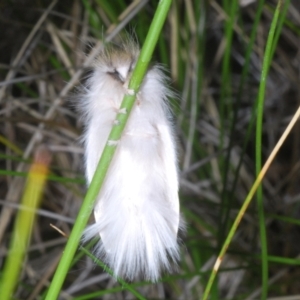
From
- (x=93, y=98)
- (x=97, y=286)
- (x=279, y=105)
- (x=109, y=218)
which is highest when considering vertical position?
(x=279, y=105)

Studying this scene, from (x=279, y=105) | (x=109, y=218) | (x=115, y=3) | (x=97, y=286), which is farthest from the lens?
(x=279, y=105)

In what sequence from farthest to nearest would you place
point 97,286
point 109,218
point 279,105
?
point 279,105 → point 97,286 → point 109,218

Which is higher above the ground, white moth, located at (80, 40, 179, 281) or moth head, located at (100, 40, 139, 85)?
moth head, located at (100, 40, 139, 85)

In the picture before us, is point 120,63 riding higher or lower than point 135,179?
higher

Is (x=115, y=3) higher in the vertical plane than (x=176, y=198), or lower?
higher

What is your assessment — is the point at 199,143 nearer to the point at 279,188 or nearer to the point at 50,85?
the point at 279,188

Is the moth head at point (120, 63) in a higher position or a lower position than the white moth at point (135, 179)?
higher

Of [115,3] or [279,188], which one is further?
[279,188]

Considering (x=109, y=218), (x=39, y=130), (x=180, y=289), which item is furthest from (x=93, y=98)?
(x=180, y=289)
